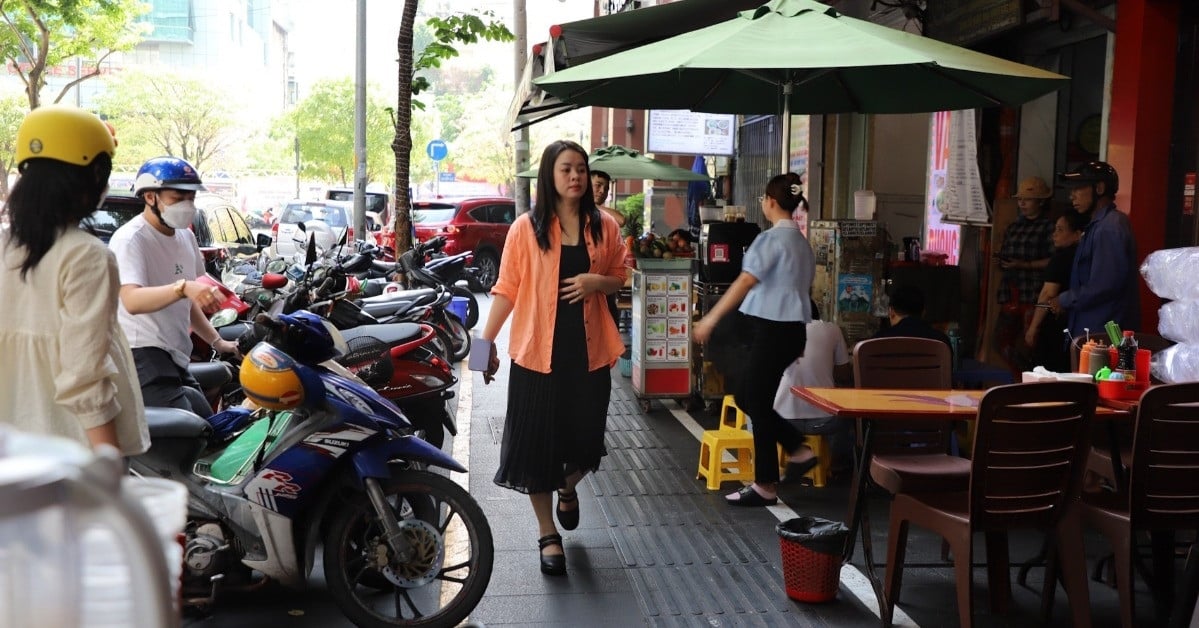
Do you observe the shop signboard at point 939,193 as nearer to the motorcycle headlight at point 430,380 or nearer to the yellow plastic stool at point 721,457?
the yellow plastic stool at point 721,457

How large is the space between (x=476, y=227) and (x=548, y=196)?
58.0 ft

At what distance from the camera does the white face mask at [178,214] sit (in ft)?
16.0

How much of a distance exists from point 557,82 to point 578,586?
2.58m

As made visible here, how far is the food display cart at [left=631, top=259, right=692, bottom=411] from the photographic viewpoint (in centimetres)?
941

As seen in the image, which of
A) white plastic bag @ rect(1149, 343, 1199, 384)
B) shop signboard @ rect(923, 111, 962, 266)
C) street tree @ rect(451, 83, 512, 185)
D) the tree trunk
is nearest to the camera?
white plastic bag @ rect(1149, 343, 1199, 384)

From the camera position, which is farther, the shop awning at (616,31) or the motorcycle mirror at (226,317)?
the shop awning at (616,31)

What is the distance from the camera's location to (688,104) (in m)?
8.46

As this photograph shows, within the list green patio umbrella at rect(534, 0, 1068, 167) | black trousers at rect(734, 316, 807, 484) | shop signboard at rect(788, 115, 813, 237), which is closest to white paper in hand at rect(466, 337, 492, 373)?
green patio umbrella at rect(534, 0, 1068, 167)

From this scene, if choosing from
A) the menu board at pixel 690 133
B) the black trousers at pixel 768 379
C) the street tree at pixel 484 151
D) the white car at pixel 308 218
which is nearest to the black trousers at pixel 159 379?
the black trousers at pixel 768 379

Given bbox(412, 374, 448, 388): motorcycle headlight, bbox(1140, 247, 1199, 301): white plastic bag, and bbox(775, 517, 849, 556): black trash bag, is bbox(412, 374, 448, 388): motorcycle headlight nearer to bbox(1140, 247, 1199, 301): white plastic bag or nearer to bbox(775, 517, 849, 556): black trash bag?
bbox(775, 517, 849, 556): black trash bag

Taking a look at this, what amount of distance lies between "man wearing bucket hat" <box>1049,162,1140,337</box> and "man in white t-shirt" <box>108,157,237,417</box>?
16.2 feet

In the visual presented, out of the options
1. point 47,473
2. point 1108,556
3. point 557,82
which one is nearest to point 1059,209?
point 1108,556

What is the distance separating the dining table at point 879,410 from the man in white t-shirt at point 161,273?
2746 mm

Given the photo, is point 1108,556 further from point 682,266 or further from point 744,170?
point 744,170
